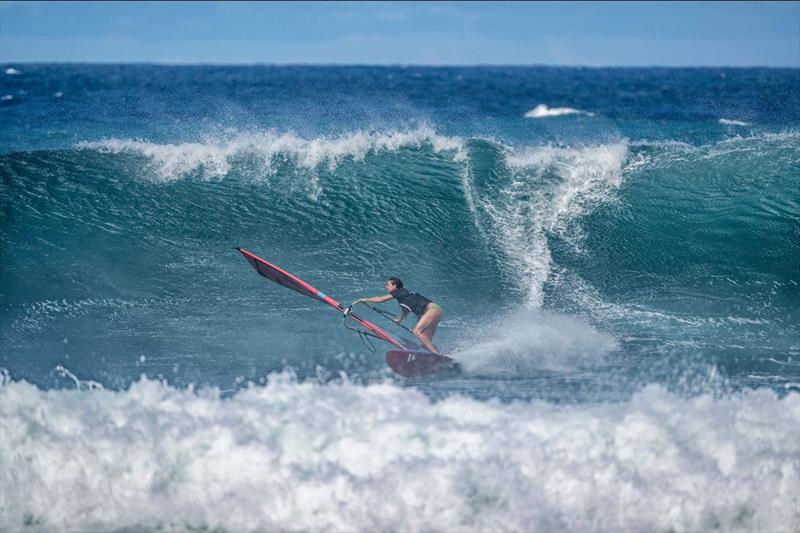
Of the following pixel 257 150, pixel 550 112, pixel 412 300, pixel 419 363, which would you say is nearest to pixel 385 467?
pixel 419 363

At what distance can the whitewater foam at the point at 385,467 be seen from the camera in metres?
5.78

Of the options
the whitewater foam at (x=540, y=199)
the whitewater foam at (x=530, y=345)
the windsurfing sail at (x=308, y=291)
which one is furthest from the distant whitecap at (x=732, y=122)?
the windsurfing sail at (x=308, y=291)

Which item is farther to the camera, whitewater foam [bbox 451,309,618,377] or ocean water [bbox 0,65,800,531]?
whitewater foam [bbox 451,309,618,377]

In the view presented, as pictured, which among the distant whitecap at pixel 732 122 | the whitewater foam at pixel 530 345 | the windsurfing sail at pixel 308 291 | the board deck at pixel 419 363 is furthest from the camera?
the distant whitecap at pixel 732 122

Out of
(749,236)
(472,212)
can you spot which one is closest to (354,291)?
(472,212)

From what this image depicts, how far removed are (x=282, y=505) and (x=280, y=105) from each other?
82.4 ft

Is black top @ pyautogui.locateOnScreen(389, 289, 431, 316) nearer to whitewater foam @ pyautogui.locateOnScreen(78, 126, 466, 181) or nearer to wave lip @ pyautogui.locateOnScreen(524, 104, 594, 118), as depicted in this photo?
whitewater foam @ pyautogui.locateOnScreen(78, 126, 466, 181)

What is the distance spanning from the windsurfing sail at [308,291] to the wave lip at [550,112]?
22.1 m

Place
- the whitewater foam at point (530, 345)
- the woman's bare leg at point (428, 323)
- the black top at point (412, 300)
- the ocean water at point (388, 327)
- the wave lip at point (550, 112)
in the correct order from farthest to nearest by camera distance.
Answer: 1. the wave lip at point (550, 112)
2. the black top at point (412, 300)
3. the woman's bare leg at point (428, 323)
4. the whitewater foam at point (530, 345)
5. the ocean water at point (388, 327)

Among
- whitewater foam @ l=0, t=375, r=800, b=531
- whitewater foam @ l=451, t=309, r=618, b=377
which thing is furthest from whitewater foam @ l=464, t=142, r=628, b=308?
whitewater foam @ l=0, t=375, r=800, b=531

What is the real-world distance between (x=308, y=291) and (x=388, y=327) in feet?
4.39

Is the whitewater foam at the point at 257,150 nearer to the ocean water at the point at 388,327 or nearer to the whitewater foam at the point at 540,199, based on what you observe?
the ocean water at the point at 388,327

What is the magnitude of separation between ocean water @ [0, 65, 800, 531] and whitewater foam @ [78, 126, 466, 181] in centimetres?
5

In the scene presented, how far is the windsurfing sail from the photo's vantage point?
863cm
